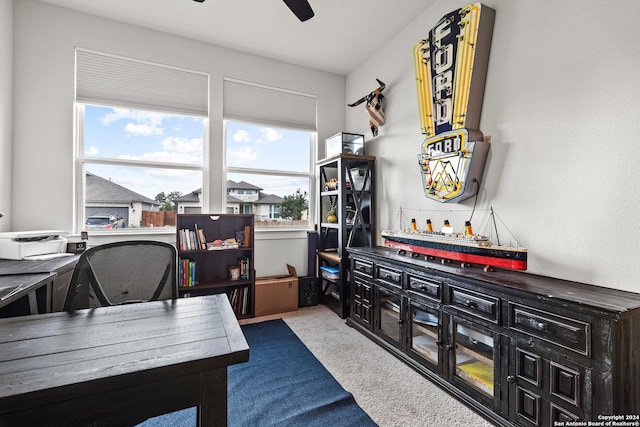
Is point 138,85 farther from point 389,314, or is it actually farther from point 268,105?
point 389,314

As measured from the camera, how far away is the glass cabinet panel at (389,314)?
2432 mm

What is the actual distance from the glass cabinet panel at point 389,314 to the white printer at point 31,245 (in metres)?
2.85

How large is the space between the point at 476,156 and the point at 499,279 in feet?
3.13

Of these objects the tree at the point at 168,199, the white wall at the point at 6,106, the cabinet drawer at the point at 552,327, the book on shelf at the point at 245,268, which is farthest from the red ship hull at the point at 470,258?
the white wall at the point at 6,106

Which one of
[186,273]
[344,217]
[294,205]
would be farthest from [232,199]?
[344,217]

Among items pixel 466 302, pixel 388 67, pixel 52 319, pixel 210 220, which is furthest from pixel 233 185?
pixel 466 302

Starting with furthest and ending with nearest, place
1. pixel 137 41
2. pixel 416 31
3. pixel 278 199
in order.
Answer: pixel 278 199 → pixel 137 41 → pixel 416 31

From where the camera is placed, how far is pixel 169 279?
1778 millimetres

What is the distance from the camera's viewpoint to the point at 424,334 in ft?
7.25

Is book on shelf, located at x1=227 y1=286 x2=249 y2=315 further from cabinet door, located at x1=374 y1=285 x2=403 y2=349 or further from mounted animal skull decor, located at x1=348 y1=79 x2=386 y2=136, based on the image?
mounted animal skull decor, located at x1=348 y1=79 x2=386 y2=136

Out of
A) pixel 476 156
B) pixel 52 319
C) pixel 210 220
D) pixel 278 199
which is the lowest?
pixel 52 319

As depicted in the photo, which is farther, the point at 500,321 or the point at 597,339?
the point at 500,321

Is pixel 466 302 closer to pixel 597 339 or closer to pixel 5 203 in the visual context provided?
pixel 597 339

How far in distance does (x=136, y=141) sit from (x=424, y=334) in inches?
137
